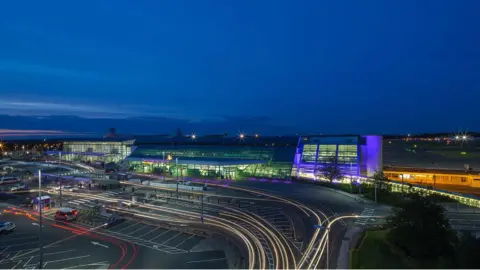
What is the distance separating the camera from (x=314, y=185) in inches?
1535

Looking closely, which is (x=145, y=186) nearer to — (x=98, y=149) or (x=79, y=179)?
Result: (x=79, y=179)

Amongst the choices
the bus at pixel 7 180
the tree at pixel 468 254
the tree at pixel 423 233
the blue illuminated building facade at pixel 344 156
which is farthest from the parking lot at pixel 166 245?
the bus at pixel 7 180

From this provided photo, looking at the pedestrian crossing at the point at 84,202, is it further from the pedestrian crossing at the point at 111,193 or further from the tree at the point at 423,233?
the tree at the point at 423,233

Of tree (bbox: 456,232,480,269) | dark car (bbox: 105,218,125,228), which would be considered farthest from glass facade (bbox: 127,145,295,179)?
tree (bbox: 456,232,480,269)

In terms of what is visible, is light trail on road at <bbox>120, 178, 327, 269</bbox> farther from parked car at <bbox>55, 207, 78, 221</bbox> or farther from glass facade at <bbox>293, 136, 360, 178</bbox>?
parked car at <bbox>55, 207, 78, 221</bbox>

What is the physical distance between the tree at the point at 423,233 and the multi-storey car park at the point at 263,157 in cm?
2144

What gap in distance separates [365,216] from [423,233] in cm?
773

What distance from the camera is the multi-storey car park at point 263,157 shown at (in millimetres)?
42875

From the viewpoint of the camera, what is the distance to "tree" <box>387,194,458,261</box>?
17375 millimetres

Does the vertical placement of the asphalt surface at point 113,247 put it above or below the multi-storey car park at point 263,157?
below

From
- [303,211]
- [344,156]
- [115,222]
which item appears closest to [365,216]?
[303,211]

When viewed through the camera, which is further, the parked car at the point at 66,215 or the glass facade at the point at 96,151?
the glass facade at the point at 96,151

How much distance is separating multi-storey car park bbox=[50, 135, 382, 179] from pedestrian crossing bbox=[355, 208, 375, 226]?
1306 centimetres

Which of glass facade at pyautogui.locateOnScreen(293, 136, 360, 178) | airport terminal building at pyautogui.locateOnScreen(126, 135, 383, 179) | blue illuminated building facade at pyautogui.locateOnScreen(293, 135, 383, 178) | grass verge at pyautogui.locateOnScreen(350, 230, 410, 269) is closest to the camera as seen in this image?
grass verge at pyautogui.locateOnScreen(350, 230, 410, 269)
